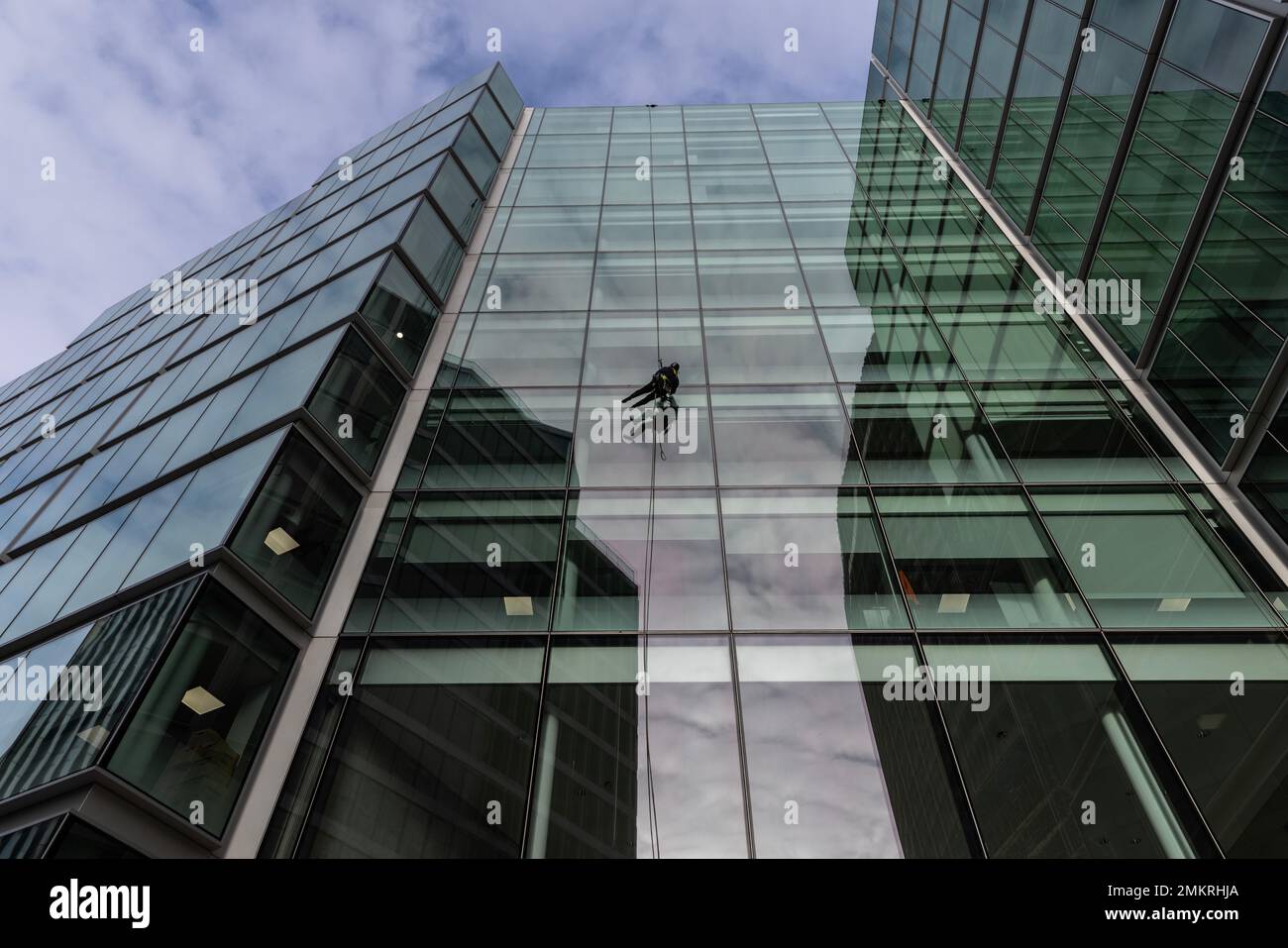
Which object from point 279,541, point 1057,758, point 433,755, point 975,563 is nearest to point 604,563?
point 433,755

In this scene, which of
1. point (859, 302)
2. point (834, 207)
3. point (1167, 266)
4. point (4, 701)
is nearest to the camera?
point (4, 701)

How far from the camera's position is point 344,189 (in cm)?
2175

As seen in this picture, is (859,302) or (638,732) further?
(859,302)

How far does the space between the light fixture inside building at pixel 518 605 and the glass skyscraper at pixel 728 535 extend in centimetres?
19

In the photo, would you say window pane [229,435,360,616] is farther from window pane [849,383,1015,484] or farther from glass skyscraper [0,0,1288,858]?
window pane [849,383,1015,484]

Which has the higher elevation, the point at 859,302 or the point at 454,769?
the point at 859,302

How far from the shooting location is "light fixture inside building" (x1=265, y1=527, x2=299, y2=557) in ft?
31.6

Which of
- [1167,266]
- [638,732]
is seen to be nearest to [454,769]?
[638,732]

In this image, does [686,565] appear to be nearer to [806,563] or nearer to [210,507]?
[806,563]

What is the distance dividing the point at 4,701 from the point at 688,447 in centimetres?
955

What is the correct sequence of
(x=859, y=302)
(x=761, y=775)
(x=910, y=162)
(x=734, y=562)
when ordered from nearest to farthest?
(x=761, y=775), (x=734, y=562), (x=859, y=302), (x=910, y=162)

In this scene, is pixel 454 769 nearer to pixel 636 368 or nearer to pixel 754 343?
pixel 636 368

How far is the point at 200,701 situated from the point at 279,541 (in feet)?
7.54
